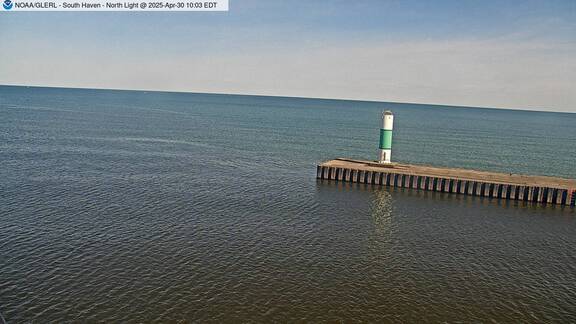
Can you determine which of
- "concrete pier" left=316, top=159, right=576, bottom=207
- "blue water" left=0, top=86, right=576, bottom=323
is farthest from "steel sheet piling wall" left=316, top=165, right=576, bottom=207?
"blue water" left=0, top=86, right=576, bottom=323

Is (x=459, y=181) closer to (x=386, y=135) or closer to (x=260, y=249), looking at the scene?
(x=386, y=135)

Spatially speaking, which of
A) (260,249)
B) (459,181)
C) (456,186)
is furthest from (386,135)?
(260,249)

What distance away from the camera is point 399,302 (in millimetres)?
28547

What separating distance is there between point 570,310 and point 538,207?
2653 cm

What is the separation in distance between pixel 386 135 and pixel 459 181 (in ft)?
45.1

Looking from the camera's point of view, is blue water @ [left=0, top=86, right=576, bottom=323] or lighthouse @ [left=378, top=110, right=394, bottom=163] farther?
lighthouse @ [left=378, top=110, right=394, bottom=163]

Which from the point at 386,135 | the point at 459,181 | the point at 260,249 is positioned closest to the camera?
the point at 260,249

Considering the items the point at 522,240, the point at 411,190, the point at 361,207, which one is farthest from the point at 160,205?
the point at 522,240

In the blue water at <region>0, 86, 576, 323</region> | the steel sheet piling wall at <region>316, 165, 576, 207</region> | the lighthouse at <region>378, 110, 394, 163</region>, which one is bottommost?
the blue water at <region>0, 86, 576, 323</region>

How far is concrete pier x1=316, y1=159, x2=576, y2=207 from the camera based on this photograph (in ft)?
174

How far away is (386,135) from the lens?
215ft

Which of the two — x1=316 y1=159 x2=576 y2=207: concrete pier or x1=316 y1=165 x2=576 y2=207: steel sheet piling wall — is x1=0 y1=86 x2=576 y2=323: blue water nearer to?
x1=316 y1=165 x2=576 y2=207: steel sheet piling wall

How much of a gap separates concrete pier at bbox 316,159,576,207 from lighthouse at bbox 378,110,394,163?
201 centimetres

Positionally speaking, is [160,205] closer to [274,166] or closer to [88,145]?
[274,166]
